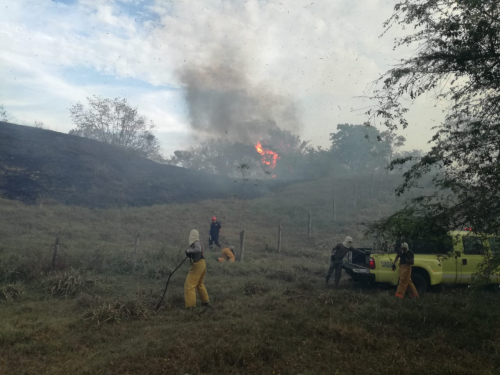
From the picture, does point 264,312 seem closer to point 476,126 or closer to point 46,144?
point 476,126

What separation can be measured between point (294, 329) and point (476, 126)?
5.26 meters

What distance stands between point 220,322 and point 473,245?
585cm

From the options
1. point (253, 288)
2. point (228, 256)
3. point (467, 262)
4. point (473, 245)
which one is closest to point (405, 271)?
point (473, 245)

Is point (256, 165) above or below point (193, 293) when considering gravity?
above

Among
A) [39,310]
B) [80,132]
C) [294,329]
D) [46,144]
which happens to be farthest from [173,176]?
[294,329]

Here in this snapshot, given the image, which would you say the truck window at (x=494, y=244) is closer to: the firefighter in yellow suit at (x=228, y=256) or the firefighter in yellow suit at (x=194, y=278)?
the firefighter in yellow suit at (x=194, y=278)

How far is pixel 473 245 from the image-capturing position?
7.73 metres

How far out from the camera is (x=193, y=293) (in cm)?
762

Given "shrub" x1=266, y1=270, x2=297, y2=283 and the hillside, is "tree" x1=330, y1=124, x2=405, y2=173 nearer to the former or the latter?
the hillside

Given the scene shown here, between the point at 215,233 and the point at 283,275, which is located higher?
the point at 215,233

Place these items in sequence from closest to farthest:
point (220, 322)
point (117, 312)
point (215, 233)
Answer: point (220, 322) → point (117, 312) → point (215, 233)

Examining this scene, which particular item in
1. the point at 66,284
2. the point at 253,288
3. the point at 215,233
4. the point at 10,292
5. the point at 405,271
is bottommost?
the point at 10,292

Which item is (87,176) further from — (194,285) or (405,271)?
(405,271)

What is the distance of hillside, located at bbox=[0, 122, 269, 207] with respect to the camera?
23781 mm
